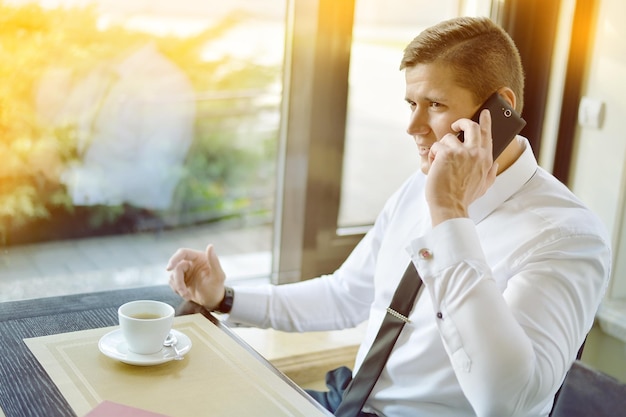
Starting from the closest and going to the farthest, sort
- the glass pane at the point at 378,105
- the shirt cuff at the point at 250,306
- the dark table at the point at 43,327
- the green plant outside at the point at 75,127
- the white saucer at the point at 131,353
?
the dark table at the point at 43,327, the white saucer at the point at 131,353, the shirt cuff at the point at 250,306, the green plant outside at the point at 75,127, the glass pane at the point at 378,105

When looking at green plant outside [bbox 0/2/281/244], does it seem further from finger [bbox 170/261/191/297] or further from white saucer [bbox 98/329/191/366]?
white saucer [bbox 98/329/191/366]

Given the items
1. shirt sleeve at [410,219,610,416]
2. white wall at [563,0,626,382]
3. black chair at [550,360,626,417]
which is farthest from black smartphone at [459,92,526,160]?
white wall at [563,0,626,382]

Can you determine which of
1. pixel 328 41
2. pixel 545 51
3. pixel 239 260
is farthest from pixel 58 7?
pixel 545 51

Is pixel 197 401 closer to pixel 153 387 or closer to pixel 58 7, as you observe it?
pixel 153 387

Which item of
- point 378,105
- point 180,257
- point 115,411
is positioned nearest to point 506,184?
point 180,257

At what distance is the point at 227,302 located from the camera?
5.28 feet

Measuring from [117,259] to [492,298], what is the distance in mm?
1420

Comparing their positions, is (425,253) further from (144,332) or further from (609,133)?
(609,133)

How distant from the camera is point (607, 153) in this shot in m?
2.47

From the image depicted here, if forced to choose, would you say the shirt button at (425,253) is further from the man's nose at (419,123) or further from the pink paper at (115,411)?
the pink paper at (115,411)

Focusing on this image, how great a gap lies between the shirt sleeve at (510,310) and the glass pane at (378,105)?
47.2 inches

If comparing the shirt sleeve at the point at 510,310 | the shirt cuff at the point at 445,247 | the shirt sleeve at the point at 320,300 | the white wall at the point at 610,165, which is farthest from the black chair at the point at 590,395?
the white wall at the point at 610,165

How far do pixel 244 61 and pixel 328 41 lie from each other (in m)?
0.24

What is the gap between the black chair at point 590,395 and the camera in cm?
95
